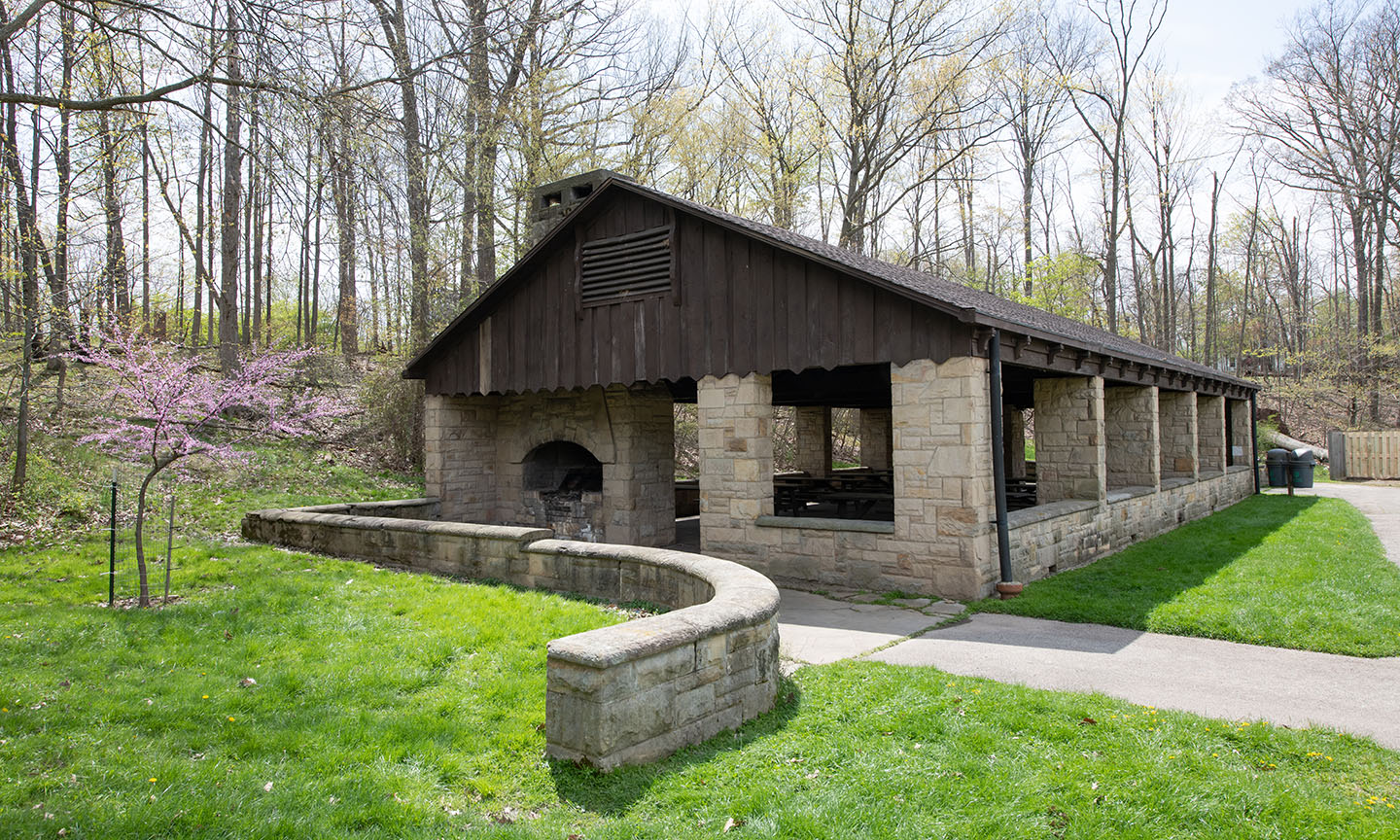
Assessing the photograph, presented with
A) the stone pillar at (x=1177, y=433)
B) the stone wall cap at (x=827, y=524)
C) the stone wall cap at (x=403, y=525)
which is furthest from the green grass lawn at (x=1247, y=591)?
the stone wall cap at (x=403, y=525)

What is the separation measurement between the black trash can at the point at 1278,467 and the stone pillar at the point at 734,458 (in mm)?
16571

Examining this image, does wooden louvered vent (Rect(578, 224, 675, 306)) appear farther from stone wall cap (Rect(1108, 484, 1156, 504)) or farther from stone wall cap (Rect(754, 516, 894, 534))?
stone wall cap (Rect(1108, 484, 1156, 504))

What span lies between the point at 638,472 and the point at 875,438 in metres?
11.8

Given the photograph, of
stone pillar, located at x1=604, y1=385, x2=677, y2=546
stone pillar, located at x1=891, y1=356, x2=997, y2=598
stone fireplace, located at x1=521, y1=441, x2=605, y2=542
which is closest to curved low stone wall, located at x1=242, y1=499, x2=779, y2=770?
stone pillar, located at x1=891, y1=356, x2=997, y2=598

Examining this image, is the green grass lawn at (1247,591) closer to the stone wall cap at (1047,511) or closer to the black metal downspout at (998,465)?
the black metal downspout at (998,465)

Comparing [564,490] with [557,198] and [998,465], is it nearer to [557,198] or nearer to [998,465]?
[557,198]

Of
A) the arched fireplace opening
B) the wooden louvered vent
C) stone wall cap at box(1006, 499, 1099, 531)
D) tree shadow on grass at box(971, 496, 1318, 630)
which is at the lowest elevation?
tree shadow on grass at box(971, 496, 1318, 630)

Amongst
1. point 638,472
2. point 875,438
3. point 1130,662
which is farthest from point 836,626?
point 875,438

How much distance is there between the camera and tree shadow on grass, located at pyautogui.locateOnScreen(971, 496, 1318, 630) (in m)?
7.29

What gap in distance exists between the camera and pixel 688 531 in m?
13.9

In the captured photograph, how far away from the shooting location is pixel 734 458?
9641 mm

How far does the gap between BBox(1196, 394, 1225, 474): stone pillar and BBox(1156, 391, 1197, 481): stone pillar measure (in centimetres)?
279

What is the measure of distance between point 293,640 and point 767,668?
11.9 feet

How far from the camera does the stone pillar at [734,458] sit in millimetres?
9484
